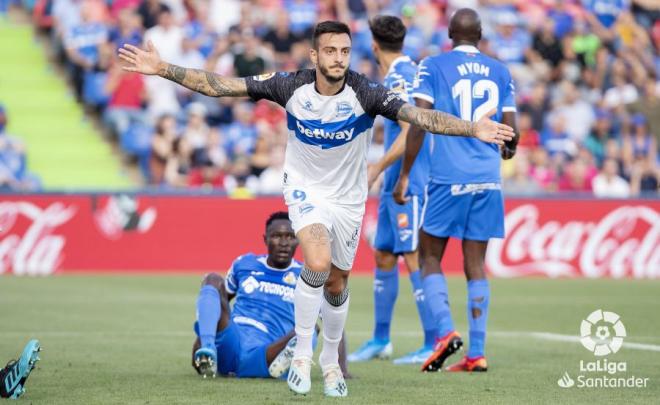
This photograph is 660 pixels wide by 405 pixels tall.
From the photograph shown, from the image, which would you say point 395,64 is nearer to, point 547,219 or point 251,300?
point 251,300

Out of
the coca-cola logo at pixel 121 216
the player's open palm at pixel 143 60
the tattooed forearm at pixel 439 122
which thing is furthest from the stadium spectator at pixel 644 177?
the player's open palm at pixel 143 60

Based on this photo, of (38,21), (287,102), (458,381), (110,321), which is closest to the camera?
(287,102)

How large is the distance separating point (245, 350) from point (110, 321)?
15.3ft

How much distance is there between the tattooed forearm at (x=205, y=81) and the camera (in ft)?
26.3

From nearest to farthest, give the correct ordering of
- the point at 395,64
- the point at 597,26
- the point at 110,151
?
the point at 395,64
the point at 110,151
the point at 597,26

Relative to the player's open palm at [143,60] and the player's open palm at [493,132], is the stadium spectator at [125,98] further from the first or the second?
the player's open palm at [493,132]

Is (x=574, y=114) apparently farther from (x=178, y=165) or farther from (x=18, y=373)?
(x=18, y=373)

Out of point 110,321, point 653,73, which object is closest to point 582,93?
point 653,73

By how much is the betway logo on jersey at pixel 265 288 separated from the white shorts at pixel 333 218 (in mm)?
1100

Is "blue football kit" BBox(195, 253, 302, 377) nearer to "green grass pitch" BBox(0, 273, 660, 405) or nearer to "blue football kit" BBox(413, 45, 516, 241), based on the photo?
"green grass pitch" BBox(0, 273, 660, 405)

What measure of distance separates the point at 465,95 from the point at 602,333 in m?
3.46

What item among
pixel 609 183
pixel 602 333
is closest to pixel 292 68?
pixel 609 183

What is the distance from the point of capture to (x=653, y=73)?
26.2 m

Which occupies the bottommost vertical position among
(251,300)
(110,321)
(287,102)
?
(110,321)
